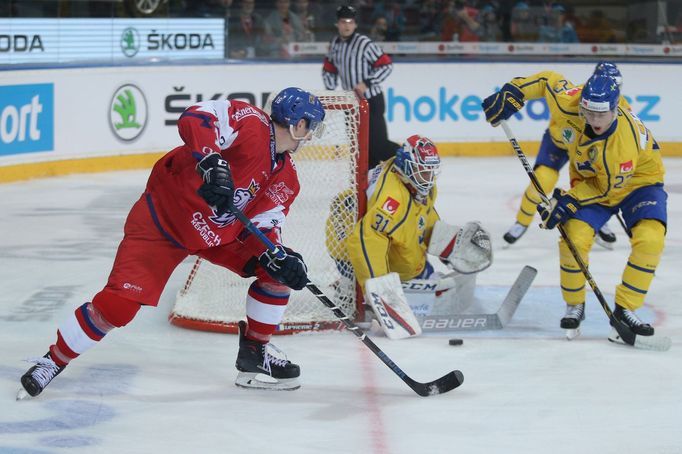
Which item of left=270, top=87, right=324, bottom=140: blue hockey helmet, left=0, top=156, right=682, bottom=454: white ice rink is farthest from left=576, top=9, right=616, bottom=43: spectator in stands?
left=270, top=87, right=324, bottom=140: blue hockey helmet

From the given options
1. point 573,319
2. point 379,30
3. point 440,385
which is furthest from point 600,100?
point 379,30

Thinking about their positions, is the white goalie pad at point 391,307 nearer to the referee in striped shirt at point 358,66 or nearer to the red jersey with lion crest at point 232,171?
the red jersey with lion crest at point 232,171

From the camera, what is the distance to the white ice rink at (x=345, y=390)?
331 centimetres

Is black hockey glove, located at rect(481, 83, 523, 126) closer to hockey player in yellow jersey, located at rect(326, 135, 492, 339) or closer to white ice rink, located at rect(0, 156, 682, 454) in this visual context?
hockey player in yellow jersey, located at rect(326, 135, 492, 339)

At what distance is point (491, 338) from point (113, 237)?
2.72m

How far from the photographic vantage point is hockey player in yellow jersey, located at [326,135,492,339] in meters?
4.44

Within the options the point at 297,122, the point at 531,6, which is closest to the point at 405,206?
the point at 297,122

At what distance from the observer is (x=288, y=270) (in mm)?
3498

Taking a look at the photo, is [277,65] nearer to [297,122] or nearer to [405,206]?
[405,206]

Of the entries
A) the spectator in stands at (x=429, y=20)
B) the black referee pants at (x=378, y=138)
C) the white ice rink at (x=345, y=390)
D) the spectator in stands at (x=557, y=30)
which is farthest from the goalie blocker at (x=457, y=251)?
the spectator in stands at (x=557, y=30)

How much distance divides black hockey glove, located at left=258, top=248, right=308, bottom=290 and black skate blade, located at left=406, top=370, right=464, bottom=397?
52cm

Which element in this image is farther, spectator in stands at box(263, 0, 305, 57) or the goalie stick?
spectator in stands at box(263, 0, 305, 57)

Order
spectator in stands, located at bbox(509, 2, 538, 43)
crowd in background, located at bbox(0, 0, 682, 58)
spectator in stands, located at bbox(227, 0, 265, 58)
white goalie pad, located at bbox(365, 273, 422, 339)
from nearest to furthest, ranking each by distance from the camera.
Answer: white goalie pad, located at bbox(365, 273, 422, 339) → spectator in stands, located at bbox(227, 0, 265, 58) → crowd in background, located at bbox(0, 0, 682, 58) → spectator in stands, located at bbox(509, 2, 538, 43)

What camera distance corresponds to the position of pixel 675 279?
18.4 feet
